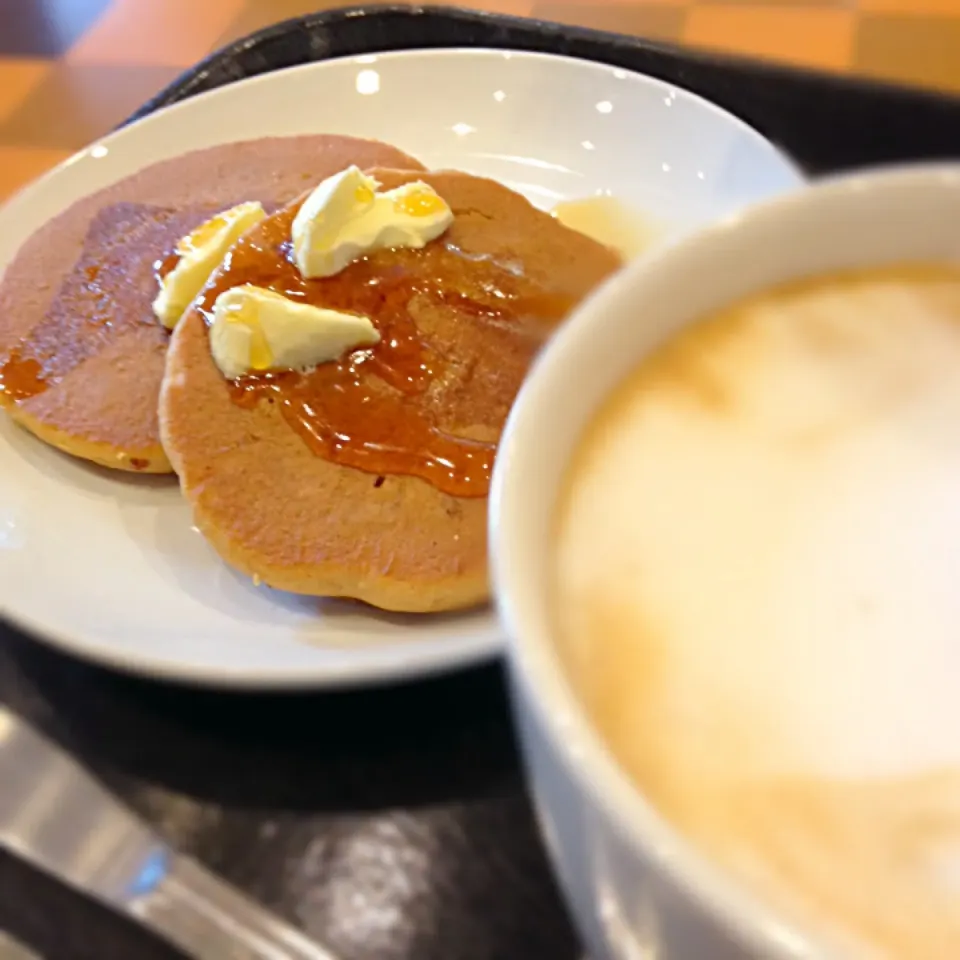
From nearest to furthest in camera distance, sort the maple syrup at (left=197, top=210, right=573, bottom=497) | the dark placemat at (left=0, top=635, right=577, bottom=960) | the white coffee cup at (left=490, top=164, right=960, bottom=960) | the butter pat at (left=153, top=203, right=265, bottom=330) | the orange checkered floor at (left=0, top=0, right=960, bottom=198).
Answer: the white coffee cup at (left=490, top=164, right=960, bottom=960), the dark placemat at (left=0, top=635, right=577, bottom=960), the maple syrup at (left=197, top=210, right=573, bottom=497), the butter pat at (left=153, top=203, right=265, bottom=330), the orange checkered floor at (left=0, top=0, right=960, bottom=198)

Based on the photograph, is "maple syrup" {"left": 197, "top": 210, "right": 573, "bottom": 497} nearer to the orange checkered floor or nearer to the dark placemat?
the dark placemat

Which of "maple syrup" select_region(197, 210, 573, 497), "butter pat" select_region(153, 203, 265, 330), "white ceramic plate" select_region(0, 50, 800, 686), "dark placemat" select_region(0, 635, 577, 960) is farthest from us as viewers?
"butter pat" select_region(153, 203, 265, 330)

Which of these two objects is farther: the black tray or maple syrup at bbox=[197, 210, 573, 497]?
maple syrup at bbox=[197, 210, 573, 497]


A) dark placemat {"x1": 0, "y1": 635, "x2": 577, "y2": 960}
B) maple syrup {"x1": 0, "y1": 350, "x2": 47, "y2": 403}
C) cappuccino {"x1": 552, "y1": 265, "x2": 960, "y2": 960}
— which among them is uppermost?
cappuccino {"x1": 552, "y1": 265, "x2": 960, "y2": 960}

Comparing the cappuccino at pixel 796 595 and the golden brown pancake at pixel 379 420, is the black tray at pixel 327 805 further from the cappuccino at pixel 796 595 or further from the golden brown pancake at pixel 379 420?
the cappuccino at pixel 796 595

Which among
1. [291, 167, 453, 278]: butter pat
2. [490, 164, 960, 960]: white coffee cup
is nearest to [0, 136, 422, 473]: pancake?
[291, 167, 453, 278]: butter pat

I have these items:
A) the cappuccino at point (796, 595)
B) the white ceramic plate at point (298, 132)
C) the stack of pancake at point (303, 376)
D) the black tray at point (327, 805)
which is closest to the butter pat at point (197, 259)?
the stack of pancake at point (303, 376)

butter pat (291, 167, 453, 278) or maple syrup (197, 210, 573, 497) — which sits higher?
butter pat (291, 167, 453, 278)

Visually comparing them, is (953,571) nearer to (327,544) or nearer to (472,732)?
(472,732)
